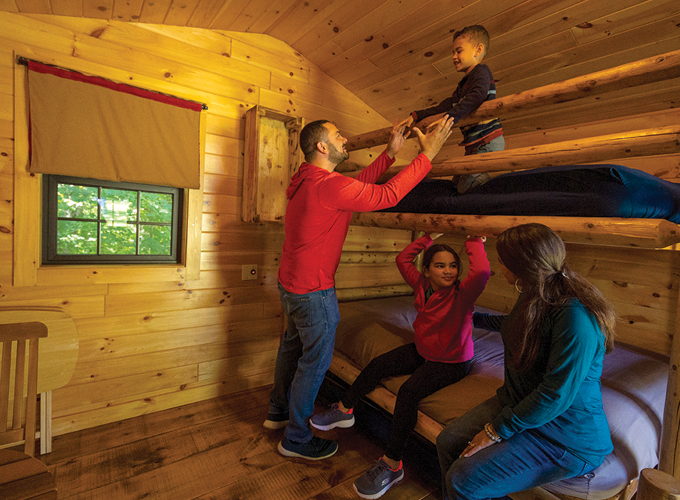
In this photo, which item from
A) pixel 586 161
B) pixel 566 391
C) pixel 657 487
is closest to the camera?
pixel 657 487

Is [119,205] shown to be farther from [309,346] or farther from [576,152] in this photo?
[576,152]

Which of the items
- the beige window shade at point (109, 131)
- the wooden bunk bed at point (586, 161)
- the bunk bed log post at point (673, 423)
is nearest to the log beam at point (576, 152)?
the wooden bunk bed at point (586, 161)

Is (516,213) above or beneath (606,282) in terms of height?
above

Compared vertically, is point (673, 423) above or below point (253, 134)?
below

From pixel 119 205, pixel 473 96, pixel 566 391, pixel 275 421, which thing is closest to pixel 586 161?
pixel 473 96

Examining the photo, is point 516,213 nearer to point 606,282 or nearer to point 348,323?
point 348,323

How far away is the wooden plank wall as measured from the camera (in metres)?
2.28

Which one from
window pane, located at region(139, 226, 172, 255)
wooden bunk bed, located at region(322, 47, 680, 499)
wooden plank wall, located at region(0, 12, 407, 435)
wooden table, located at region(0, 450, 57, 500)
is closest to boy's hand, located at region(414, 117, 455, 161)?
wooden bunk bed, located at region(322, 47, 680, 499)

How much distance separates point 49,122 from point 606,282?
4.38 metres

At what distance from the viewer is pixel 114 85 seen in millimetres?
2436

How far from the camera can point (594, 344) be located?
131 centimetres

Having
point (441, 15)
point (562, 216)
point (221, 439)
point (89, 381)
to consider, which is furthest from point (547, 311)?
point (89, 381)

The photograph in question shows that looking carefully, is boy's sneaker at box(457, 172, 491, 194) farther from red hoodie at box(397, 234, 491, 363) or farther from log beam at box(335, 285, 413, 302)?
log beam at box(335, 285, 413, 302)

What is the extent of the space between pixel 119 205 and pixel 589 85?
300 cm
